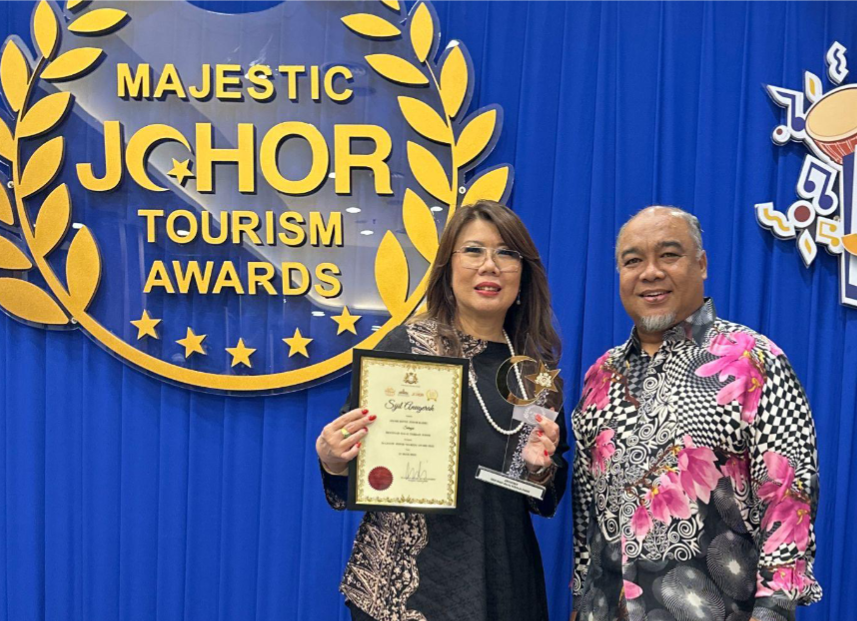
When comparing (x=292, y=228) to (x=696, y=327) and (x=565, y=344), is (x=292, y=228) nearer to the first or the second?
(x=565, y=344)

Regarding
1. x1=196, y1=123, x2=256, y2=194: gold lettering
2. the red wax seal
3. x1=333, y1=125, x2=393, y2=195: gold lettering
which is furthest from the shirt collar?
x1=196, y1=123, x2=256, y2=194: gold lettering

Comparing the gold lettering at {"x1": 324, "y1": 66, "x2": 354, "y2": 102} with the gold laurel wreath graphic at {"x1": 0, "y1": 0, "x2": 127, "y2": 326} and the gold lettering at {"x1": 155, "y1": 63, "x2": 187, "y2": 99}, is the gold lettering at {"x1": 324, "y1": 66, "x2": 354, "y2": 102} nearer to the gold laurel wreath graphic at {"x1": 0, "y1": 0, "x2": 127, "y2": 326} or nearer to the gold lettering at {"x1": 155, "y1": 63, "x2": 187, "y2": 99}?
the gold lettering at {"x1": 155, "y1": 63, "x2": 187, "y2": 99}

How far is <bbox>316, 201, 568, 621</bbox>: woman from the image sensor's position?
4.99ft

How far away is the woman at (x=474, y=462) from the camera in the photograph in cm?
152

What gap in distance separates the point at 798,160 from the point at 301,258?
1.72 metres

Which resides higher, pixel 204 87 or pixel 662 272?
pixel 204 87

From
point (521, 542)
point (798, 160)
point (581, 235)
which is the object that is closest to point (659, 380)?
point (521, 542)

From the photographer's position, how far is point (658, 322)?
1508 mm

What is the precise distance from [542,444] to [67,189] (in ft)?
6.28

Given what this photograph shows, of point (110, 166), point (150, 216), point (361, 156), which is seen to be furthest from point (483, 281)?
point (110, 166)

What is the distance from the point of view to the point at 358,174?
7.79 feet

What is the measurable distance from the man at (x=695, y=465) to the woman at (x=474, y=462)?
186 mm

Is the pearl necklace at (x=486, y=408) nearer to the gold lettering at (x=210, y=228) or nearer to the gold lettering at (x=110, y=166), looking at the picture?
the gold lettering at (x=210, y=228)

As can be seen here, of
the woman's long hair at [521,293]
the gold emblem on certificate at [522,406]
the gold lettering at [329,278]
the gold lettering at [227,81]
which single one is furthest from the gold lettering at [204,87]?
the gold emblem on certificate at [522,406]
